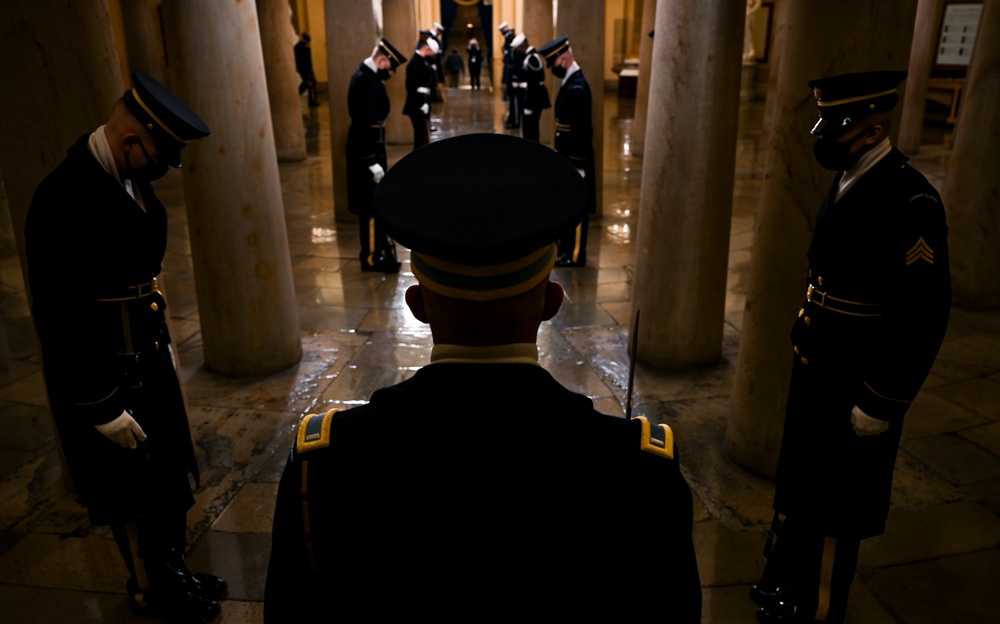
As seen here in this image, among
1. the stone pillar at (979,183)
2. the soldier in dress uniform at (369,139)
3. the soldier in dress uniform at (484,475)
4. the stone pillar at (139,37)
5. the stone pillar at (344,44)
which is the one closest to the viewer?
the soldier in dress uniform at (484,475)

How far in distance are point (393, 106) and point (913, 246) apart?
39.4ft

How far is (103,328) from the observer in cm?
252

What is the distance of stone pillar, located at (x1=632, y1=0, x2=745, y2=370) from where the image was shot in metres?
4.54

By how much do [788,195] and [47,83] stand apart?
323 cm

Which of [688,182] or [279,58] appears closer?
[688,182]

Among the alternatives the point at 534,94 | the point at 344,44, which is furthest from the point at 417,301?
the point at 534,94

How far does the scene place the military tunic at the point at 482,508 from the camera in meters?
1.18

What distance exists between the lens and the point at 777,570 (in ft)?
9.61

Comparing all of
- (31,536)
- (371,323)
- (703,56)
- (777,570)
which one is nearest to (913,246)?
(777,570)

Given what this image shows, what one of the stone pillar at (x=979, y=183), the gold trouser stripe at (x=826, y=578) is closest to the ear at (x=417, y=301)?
the gold trouser stripe at (x=826, y=578)

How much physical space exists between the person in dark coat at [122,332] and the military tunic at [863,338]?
7.50ft

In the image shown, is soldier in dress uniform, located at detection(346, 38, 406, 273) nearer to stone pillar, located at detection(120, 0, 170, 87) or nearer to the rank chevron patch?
the rank chevron patch

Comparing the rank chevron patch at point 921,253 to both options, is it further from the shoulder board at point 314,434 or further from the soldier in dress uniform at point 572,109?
the soldier in dress uniform at point 572,109

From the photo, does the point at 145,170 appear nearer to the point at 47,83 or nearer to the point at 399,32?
the point at 47,83
